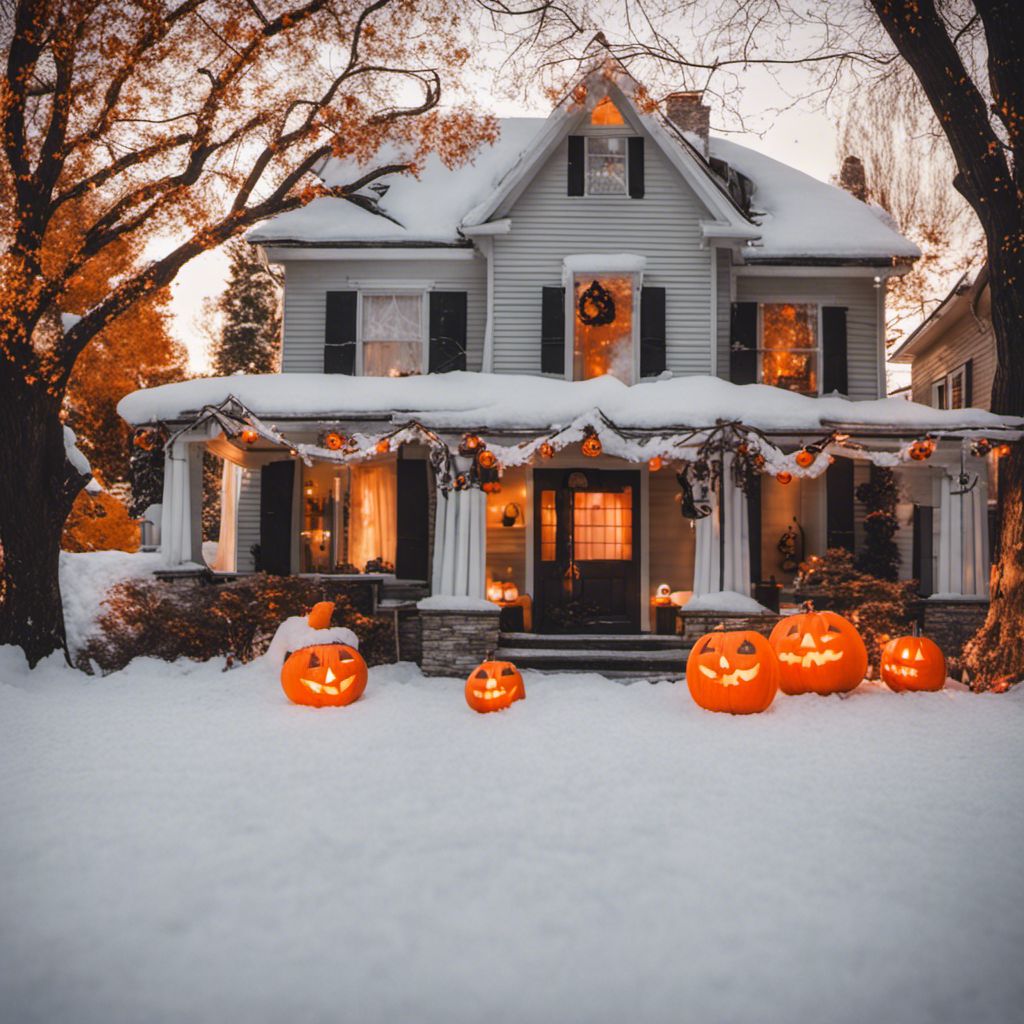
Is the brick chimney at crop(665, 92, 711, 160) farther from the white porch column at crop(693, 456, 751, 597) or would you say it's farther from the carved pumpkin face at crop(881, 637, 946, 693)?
the carved pumpkin face at crop(881, 637, 946, 693)

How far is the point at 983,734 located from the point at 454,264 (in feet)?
32.7

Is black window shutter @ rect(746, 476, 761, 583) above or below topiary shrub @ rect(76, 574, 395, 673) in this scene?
above

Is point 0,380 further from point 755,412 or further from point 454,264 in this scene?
point 755,412

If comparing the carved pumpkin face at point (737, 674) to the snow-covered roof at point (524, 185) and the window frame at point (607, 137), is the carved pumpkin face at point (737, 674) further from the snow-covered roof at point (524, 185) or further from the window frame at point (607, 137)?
the window frame at point (607, 137)

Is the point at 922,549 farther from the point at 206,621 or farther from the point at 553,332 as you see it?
the point at 206,621

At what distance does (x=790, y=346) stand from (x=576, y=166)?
441 centimetres

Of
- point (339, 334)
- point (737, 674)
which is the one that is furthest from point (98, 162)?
point (737, 674)

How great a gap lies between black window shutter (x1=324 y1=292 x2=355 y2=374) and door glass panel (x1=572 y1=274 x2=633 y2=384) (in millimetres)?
3532

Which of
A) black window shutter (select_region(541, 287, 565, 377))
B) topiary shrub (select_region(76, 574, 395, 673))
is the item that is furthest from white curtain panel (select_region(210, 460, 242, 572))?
black window shutter (select_region(541, 287, 565, 377))

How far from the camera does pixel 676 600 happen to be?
1186cm

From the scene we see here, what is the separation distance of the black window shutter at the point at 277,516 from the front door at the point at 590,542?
403cm

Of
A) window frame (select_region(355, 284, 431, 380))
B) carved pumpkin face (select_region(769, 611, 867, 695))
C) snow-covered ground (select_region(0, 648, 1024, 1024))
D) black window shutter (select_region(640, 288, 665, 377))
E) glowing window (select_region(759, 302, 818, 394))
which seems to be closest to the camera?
snow-covered ground (select_region(0, 648, 1024, 1024))

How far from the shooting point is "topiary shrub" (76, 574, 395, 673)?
373 inches

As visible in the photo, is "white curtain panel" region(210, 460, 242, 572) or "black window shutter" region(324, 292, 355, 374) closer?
"black window shutter" region(324, 292, 355, 374)
